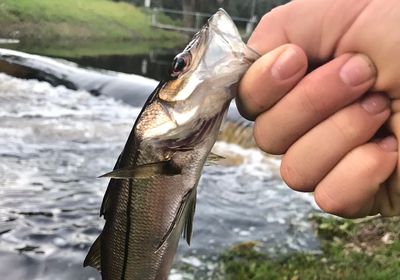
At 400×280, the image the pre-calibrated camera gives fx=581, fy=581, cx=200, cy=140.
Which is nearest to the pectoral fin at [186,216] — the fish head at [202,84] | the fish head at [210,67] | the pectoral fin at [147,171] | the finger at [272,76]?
the pectoral fin at [147,171]

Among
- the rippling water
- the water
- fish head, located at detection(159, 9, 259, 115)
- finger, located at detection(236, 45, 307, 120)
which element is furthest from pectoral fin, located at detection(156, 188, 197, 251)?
the water

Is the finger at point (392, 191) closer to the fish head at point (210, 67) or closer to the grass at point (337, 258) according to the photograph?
the fish head at point (210, 67)

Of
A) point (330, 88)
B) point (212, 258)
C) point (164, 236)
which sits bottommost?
point (212, 258)

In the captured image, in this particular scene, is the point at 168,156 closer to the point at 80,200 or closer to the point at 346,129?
the point at 346,129

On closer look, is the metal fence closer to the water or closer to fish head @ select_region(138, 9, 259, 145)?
the water

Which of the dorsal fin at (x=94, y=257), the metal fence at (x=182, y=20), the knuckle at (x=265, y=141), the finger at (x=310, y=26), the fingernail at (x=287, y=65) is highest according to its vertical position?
the finger at (x=310, y=26)

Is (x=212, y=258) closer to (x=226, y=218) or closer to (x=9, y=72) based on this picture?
(x=226, y=218)

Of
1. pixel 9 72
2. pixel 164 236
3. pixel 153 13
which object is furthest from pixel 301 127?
pixel 153 13
